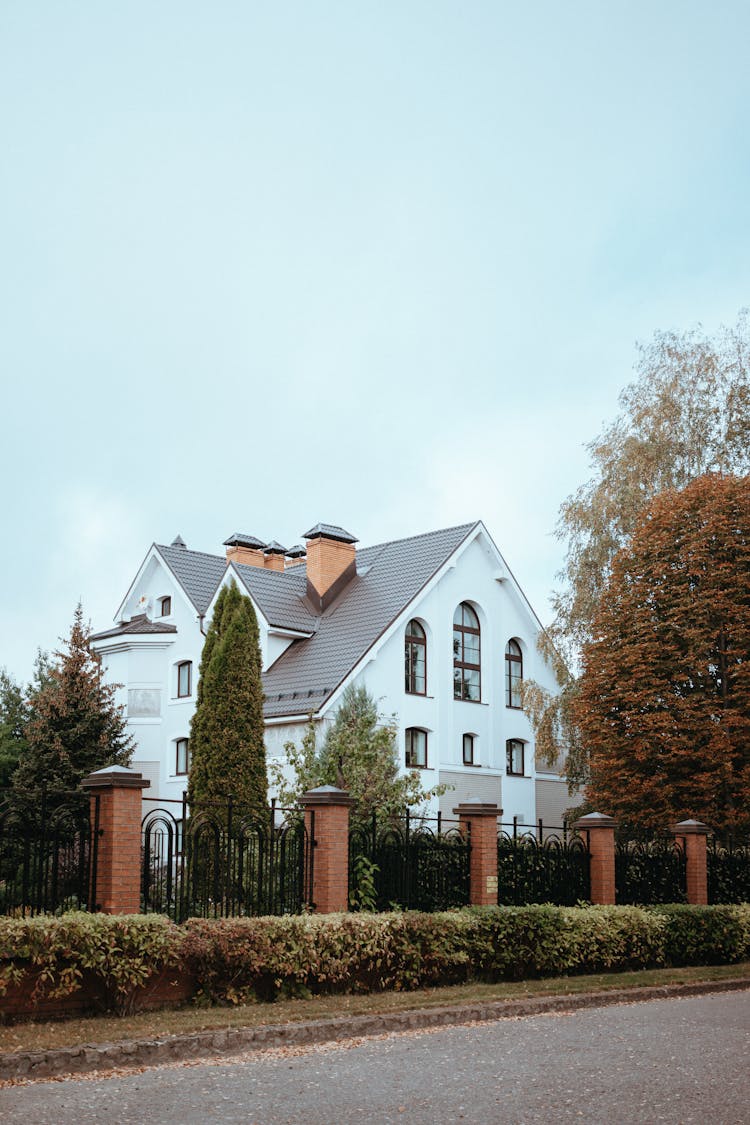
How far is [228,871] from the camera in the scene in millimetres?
13383

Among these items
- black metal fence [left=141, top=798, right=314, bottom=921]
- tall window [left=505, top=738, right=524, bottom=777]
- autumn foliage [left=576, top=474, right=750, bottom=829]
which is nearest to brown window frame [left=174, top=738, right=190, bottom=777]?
tall window [left=505, top=738, right=524, bottom=777]

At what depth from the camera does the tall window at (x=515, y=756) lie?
32.5m

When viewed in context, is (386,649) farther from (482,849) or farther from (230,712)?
(482,849)

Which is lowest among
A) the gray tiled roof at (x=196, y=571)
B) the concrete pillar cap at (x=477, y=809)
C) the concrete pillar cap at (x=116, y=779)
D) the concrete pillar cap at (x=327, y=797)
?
the concrete pillar cap at (x=477, y=809)

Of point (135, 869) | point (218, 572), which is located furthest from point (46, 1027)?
point (218, 572)

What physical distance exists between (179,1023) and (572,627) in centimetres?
1983

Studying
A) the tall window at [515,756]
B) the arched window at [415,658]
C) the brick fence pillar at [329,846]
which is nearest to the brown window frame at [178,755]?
the arched window at [415,658]

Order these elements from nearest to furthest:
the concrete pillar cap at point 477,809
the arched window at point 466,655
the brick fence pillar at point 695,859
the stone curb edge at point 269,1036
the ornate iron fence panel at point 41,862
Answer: the stone curb edge at point 269,1036
the ornate iron fence panel at point 41,862
the concrete pillar cap at point 477,809
the brick fence pillar at point 695,859
the arched window at point 466,655

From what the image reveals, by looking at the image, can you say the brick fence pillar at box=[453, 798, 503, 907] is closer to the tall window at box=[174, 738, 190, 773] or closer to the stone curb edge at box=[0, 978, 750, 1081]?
the stone curb edge at box=[0, 978, 750, 1081]

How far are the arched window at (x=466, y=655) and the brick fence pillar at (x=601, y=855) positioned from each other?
43.5 feet

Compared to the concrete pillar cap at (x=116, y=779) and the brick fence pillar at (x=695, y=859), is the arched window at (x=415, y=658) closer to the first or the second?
the brick fence pillar at (x=695, y=859)

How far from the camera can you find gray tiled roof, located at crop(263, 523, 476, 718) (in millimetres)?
28344

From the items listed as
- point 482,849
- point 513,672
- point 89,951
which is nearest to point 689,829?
point 482,849

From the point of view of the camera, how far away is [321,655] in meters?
29.7
